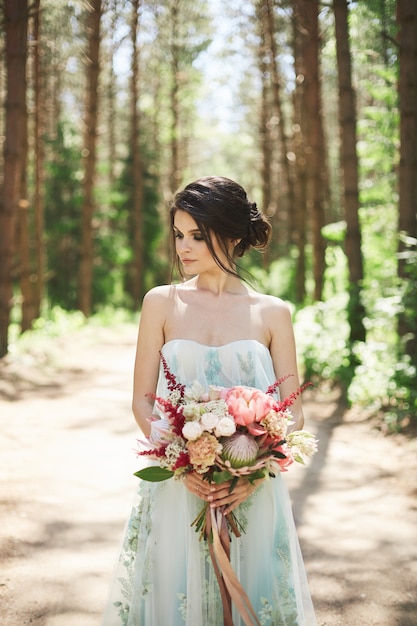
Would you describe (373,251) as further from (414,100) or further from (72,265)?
(72,265)

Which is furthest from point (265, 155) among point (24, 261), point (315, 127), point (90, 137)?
point (24, 261)

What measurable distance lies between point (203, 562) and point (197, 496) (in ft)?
0.89

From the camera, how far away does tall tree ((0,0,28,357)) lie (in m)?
9.69

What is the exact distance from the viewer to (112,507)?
5207 millimetres

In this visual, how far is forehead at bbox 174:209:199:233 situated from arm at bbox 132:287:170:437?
271 millimetres

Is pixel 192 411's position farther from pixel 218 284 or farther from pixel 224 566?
pixel 218 284

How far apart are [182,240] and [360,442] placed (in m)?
4.77

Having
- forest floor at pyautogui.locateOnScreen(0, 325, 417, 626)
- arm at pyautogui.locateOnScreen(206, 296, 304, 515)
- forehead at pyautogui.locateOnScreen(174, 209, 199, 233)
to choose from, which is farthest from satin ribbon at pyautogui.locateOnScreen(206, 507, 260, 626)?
forest floor at pyautogui.locateOnScreen(0, 325, 417, 626)

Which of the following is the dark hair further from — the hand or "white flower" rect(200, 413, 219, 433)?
the hand

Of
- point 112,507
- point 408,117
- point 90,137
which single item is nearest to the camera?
point 112,507

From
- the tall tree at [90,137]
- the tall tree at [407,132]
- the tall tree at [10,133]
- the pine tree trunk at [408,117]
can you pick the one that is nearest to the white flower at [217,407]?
the tall tree at [407,132]

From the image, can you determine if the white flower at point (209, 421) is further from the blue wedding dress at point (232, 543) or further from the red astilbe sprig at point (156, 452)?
the blue wedding dress at point (232, 543)

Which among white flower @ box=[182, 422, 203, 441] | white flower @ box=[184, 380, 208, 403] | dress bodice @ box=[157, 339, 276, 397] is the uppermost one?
dress bodice @ box=[157, 339, 276, 397]

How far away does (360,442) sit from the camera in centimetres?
684
